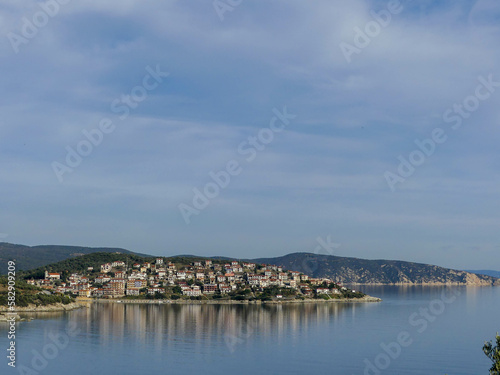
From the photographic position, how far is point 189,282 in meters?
92.2

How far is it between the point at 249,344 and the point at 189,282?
181ft

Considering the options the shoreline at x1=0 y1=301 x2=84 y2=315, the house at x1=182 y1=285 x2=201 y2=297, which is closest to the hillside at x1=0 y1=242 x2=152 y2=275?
the house at x1=182 y1=285 x2=201 y2=297

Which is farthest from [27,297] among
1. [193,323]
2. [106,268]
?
[106,268]

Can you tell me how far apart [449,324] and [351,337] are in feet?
46.5

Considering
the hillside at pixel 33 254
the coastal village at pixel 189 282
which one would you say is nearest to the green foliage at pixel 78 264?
the coastal village at pixel 189 282

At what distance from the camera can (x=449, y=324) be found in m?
51.2

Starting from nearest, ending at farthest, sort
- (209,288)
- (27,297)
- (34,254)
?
(27,297) → (209,288) → (34,254)

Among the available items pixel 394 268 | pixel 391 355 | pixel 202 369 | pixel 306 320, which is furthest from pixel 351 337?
pixel 394 268

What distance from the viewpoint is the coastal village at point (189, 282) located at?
84750 mm

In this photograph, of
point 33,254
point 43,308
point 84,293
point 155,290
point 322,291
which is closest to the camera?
point 43,308

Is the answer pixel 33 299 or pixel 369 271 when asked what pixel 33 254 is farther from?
pixel 369 271

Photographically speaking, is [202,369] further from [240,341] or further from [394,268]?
[394,268]

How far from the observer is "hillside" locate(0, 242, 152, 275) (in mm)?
128875

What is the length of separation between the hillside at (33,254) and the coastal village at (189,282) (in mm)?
29762
